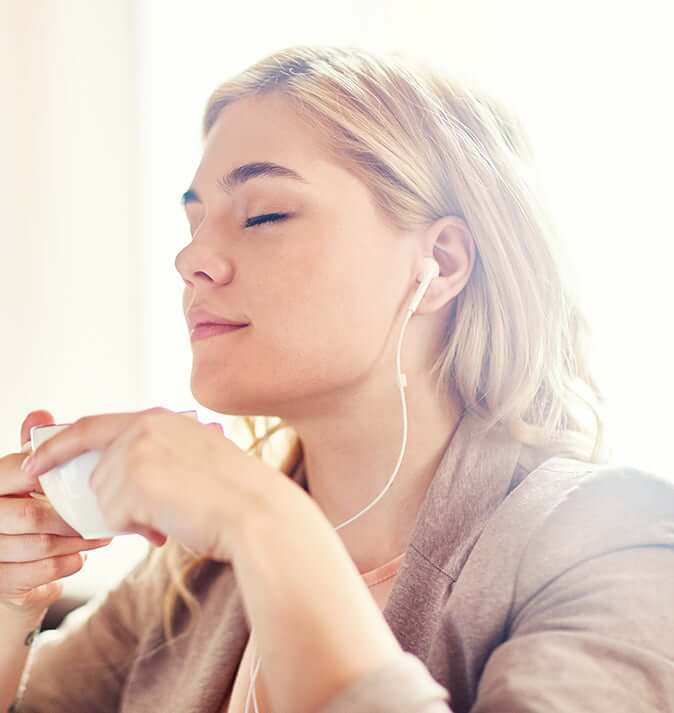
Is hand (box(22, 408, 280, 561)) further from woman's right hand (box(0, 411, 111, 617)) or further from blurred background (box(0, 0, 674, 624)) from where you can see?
blurred background (box(0, 0, 674, 624))

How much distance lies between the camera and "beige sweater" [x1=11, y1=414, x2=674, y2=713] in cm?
76

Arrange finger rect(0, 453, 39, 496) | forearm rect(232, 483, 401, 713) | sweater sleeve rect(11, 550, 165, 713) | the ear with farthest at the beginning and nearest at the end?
sweater sleeve rect(11, 550, 165, 713)
the ear
finger rect(0, 453, 39, 496)
forearm rect(232, 483, 401, 713)

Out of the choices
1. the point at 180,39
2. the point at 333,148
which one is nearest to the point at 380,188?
the point at 333,148

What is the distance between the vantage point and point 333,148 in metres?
1.10

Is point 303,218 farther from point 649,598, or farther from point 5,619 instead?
point 5,619

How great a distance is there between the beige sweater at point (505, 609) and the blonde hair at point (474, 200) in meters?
0.08

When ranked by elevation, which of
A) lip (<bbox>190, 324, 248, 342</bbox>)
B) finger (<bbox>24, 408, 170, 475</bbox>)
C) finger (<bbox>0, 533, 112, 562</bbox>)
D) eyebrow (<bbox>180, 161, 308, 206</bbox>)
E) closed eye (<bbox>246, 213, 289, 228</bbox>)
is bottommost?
finger (<bbox>0, 533, 112, 562</bbox>)

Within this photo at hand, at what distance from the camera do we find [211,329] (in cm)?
108

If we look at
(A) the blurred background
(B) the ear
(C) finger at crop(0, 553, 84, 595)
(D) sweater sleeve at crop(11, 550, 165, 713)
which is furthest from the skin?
(A) the blurred background

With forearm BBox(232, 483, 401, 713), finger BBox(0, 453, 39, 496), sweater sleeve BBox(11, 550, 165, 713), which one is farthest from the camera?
sweater sleeve BBox(11, 550, 165, 713)

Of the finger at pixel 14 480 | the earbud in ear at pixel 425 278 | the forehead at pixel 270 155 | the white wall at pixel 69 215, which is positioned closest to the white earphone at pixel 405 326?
the earbud in ear at pixel 425 278

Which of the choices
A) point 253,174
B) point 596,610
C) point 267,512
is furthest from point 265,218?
point 596,610

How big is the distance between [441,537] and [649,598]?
0.89 feet

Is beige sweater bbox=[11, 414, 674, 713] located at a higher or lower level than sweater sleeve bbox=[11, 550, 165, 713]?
higher
